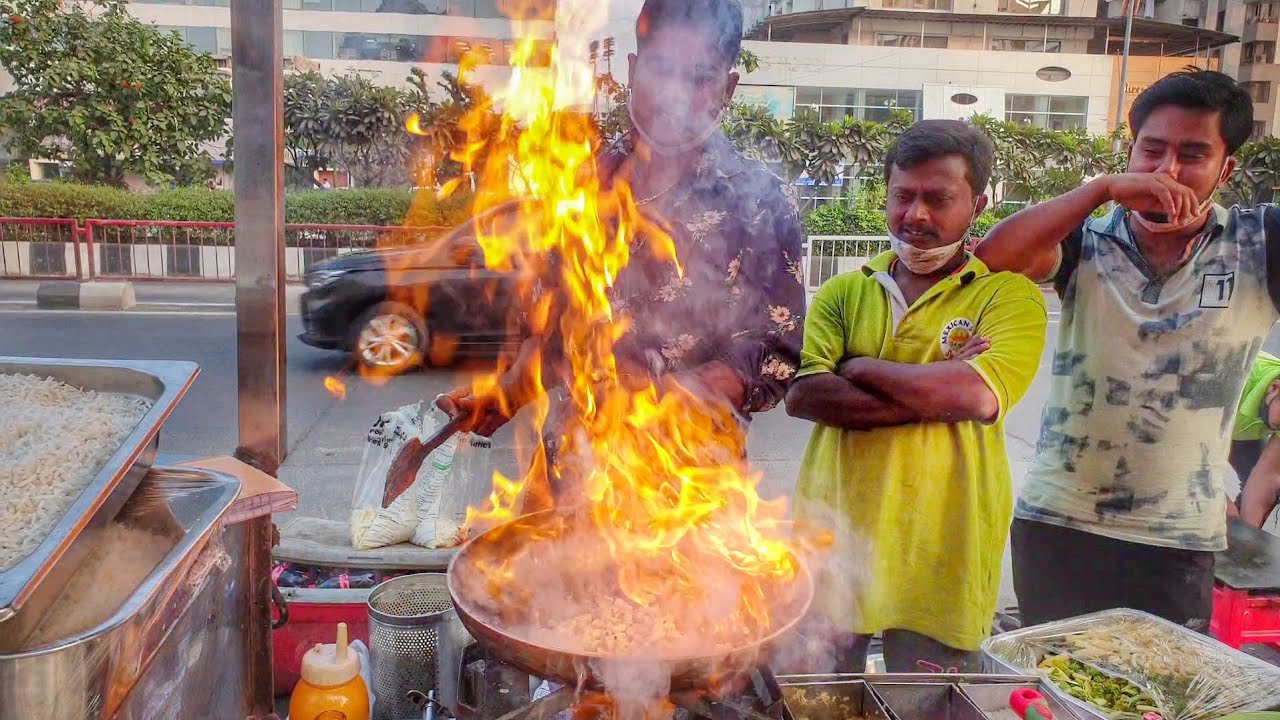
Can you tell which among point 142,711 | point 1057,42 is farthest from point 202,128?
point 1057,42

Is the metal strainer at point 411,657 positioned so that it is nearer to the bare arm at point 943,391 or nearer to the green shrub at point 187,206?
the bare arm at point 943,391

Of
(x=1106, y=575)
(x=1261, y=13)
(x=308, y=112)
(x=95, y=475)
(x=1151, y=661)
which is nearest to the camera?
(x=95, y=475)

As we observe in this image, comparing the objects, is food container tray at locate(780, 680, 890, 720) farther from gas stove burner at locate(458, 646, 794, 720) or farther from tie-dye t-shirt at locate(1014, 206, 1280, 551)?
tie-dye t-shirt at locate(1014, 206, 1280, 551)

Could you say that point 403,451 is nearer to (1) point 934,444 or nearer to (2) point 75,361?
(2) point 75,361

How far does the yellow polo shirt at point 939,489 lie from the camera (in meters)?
2.65

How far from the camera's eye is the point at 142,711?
1.88 metres

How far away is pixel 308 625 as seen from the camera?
338cm

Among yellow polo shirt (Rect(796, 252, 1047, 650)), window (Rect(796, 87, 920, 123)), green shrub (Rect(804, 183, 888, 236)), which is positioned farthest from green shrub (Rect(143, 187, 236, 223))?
window (Rect(796, 87, 920, 123))

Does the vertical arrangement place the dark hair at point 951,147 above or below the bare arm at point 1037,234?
above

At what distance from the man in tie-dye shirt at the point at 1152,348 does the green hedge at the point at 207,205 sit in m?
15.2

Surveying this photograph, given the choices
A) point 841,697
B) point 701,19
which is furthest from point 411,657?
point 701,19

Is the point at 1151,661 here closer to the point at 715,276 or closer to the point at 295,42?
the point at 715,276

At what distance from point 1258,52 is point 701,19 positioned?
55134 millimetres

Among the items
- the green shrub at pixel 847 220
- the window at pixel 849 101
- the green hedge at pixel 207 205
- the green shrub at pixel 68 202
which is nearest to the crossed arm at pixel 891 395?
the green hedge at pixel 207 205
